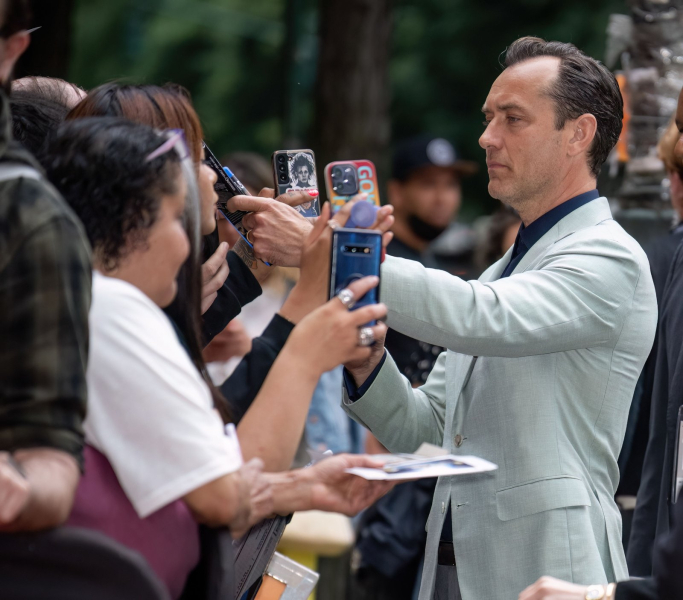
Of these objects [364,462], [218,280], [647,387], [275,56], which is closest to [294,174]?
[218,280]

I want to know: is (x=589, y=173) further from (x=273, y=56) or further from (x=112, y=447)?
(x=273, y=56)

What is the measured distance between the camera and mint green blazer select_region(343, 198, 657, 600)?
2.53 m

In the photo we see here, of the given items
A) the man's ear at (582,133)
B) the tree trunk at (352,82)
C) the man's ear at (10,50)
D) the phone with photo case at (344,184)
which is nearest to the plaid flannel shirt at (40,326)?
the man's ear at (10,50)

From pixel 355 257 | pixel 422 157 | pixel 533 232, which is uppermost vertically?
pixel 355 257

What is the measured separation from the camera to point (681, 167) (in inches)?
154

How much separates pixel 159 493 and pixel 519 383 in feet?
4.08

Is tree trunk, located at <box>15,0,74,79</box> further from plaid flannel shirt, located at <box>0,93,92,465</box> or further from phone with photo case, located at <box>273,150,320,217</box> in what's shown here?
plaid flannel shirt, located at <box>0,93,92,465</box>

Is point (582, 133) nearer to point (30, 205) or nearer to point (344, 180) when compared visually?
point (344, 180)

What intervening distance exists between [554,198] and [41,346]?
1.78 metres

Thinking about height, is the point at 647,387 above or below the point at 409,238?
above

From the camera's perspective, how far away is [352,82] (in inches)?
277

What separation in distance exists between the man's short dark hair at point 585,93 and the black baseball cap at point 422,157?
3050mm

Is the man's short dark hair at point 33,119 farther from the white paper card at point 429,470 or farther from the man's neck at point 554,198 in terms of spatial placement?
the man's neck at point 554,198

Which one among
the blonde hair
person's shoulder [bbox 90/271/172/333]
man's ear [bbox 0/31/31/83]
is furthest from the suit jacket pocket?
the blonde hair
